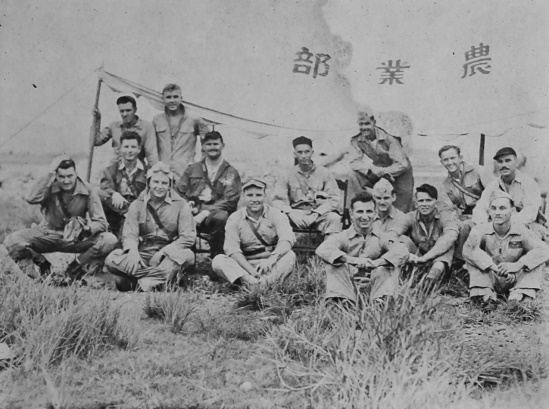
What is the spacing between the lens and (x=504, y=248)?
4863mm

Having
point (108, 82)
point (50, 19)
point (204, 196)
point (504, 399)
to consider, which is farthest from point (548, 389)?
point (50, 19)

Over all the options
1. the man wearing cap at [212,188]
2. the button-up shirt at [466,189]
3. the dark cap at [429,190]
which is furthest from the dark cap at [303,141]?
the button-up shirt at [466,189]

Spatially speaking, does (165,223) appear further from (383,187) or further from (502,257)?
(502,257)

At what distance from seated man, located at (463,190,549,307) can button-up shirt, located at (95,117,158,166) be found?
8.38 feet

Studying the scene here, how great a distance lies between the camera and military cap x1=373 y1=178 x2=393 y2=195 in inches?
203

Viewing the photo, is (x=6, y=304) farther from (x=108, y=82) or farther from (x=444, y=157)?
(x=444, y=157)

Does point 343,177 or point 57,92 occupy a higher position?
point 57,92

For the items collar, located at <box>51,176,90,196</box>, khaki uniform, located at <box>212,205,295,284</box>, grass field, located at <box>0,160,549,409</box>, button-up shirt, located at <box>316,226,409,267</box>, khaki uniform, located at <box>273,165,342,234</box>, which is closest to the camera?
grass field, located at <box>0,160,549,409</box>

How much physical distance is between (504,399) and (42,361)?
2694 millimetres

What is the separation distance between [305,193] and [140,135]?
141cm

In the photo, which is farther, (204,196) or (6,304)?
(204,196)

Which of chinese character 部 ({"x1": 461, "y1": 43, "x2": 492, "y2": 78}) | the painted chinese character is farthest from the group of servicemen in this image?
chinese character 部 ({"x1": 461, "y1": 43, "x2": 492, "y2": 78})

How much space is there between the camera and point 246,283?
492 cm

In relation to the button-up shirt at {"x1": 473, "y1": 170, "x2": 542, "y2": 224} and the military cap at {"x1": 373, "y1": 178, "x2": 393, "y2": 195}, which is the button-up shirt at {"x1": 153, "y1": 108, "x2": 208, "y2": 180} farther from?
the button-up shirt at {"x1": 473, "y1": 170, "x2": 542, "y2": 224}
